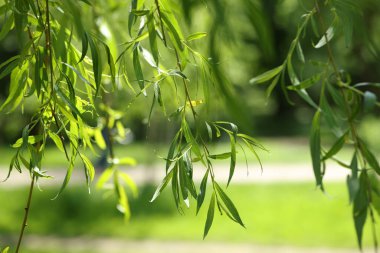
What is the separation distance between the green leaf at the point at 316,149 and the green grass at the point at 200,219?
16.8 feet

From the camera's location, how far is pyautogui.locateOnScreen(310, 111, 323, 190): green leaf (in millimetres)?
821

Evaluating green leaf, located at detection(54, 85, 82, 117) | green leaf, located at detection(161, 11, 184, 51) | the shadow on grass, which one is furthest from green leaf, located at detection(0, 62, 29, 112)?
the shadow on grass

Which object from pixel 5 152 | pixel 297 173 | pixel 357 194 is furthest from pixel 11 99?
pixel 5 152

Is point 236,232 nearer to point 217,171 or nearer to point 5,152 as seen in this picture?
point 217,171

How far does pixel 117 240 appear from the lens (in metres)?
6.74

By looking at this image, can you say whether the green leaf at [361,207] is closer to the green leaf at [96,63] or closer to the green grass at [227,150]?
the green leaf at [96,63]

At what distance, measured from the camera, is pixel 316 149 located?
86 cm

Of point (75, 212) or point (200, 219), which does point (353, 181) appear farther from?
point (75, 212)

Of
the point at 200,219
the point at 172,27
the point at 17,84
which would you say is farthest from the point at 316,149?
the point at 200,219

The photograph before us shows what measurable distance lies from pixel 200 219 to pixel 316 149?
22.2ft

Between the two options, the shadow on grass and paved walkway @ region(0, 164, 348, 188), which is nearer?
the shadow on grass

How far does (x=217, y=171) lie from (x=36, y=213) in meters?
4.51

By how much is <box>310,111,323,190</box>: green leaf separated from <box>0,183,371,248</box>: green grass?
5.11m

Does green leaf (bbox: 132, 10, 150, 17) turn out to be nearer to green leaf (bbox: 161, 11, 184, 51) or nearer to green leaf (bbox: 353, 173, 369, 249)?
green leaf (bbox: 161, 11, 184, 51)
